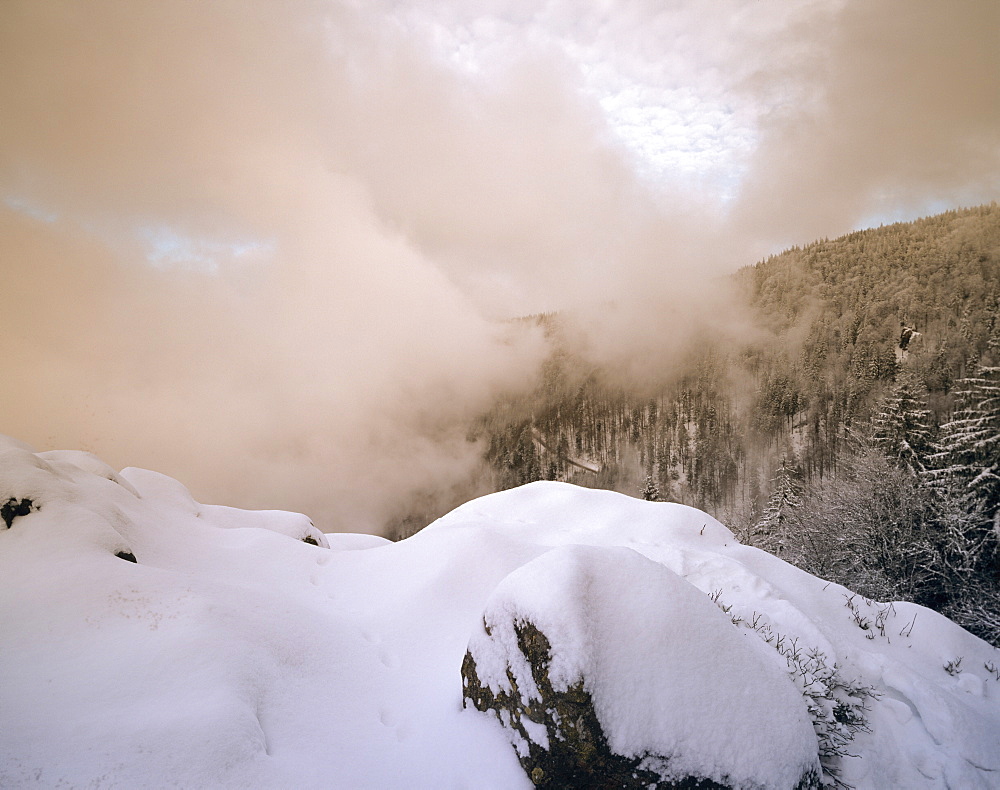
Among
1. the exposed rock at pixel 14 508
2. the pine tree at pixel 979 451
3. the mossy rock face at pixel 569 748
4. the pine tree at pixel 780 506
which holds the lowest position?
the pine tree at pixel 780 506

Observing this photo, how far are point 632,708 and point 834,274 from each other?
16524 cm

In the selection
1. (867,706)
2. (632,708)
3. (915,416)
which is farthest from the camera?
(915,416)

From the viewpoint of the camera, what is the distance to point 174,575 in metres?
6.91

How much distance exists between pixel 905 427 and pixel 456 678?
36.6 m

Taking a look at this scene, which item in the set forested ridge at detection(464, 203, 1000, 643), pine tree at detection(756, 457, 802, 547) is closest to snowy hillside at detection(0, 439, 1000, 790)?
forested ridge at detection(464, 203, 1000, 643)

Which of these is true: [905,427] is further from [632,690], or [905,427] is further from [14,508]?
[14,508]

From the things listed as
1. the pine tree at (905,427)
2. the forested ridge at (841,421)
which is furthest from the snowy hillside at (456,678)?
the pine tree at (905,427)

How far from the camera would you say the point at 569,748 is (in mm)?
4617

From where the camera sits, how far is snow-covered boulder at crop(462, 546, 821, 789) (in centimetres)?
454

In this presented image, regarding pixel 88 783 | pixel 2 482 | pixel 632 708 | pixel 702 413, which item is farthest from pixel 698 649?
pixel 702 413

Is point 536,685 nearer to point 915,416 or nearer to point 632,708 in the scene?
point 632,708

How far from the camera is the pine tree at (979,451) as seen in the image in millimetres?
18719

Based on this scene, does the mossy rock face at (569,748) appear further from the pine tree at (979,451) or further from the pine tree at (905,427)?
the pine tree at (905,427)

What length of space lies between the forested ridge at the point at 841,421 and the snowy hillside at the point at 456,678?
15.7 m
